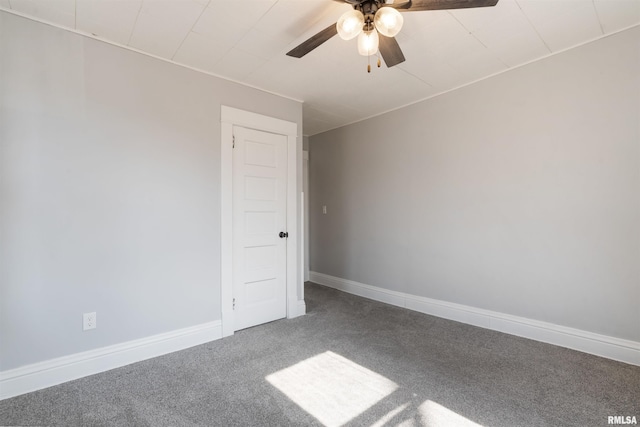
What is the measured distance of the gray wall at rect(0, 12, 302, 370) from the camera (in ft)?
6.27

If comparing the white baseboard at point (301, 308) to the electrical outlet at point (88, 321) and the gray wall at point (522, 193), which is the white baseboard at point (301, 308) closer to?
the gray wall at point (522, 193)

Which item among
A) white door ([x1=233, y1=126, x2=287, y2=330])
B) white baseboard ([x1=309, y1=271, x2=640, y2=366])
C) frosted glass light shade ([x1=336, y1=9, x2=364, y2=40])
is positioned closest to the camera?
frosted glass light shade ([x1=336, y1=9, x2=364, y2=40])

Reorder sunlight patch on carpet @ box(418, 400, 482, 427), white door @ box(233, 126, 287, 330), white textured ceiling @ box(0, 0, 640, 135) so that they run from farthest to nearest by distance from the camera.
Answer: white door @ box(233, 126, 287, 330) < white textured ceiling @ box(0, 0, 640, 135) < sunlight patch on carpet @ box(418, 400, 482, 427)

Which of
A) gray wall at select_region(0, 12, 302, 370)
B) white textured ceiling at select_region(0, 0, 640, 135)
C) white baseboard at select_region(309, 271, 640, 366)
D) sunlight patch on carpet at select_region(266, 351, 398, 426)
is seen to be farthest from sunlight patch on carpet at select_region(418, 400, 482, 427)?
white textured ceiling at select_region(0, 0, 640, 135)

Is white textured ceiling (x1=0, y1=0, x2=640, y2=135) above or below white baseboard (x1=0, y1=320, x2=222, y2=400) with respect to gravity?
above

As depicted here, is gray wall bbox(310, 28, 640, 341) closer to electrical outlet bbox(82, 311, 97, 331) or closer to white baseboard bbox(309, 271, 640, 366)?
white baseboard bbox(309, 271, 640, 366)

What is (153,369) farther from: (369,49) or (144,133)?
(369,49)

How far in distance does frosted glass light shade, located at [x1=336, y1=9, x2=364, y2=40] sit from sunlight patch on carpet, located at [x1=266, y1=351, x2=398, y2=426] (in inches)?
83.1

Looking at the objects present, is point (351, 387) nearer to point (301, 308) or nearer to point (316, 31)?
point (301, 308)

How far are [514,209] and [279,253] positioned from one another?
7.81 ft

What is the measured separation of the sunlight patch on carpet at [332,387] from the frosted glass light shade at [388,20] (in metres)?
2.11

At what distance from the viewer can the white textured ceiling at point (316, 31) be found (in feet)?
6.15

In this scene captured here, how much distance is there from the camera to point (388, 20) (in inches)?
57.2

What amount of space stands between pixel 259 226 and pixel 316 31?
1.86 meters
